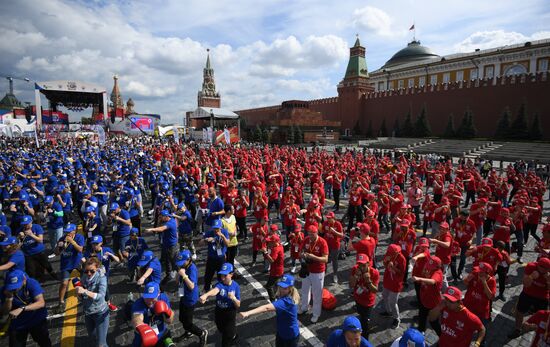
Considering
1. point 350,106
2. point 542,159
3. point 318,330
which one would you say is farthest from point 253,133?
point 318,330

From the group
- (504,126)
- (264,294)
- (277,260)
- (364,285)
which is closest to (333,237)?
(277,260)

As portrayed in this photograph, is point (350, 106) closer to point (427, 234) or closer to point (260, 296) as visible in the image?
point (427, 234)

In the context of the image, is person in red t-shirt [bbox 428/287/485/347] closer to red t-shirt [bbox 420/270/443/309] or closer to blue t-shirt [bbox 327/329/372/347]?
red t-shirt [bbox 420/270/443/309]

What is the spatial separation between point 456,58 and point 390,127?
75.4 feet

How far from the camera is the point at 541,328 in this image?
12.6ft

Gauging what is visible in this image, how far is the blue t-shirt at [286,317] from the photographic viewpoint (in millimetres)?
3965

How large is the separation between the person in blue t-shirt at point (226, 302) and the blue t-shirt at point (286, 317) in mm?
655

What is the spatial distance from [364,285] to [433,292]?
1110mm

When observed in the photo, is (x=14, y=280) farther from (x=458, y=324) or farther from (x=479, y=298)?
(x=479, y=298)

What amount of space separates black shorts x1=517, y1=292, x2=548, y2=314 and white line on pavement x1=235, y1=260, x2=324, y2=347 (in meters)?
3.53

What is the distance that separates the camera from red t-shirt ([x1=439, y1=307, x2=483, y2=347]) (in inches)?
146

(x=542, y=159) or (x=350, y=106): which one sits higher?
(x=350, y=106)

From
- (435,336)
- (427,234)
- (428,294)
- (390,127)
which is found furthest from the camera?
(390,127)

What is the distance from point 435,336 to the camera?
16.8ft
